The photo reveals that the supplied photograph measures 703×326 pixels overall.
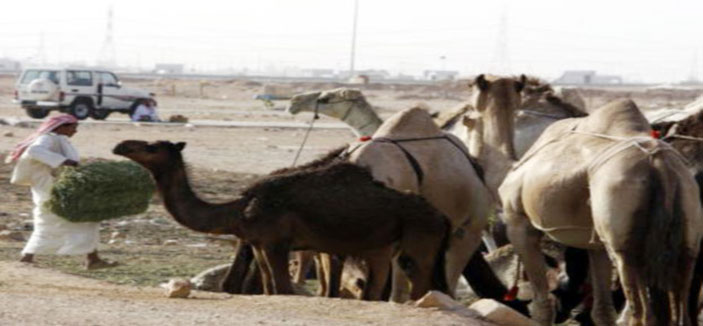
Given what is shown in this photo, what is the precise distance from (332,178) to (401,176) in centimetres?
105

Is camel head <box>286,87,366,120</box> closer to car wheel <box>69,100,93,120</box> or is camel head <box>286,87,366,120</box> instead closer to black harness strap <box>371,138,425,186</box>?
black harness strap <box>371,138,425,186</box>

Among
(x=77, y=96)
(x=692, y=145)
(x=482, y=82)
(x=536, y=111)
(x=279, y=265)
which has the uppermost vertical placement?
(x=482, y=82)

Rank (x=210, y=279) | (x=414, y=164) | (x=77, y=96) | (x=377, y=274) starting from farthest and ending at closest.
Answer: (x=77, y=96), (x=210, y=279), (x=414, y=164), (x=377, y=274)

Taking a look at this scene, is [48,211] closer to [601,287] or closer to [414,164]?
[414,164]

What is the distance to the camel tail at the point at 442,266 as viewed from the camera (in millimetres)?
11042

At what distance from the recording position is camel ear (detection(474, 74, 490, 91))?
12.9 metres

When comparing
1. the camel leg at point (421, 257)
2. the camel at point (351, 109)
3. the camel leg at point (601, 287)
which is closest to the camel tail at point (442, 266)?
the camel leg at point (421, 257)

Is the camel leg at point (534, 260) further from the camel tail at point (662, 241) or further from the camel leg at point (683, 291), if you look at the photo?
the camel tail at point (662, 241)

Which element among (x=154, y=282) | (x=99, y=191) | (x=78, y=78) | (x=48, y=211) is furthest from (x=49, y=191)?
(x=78, y=78)

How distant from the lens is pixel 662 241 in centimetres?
945

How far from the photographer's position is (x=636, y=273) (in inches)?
376

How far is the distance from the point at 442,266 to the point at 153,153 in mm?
2050

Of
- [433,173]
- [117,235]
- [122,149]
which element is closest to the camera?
[122,149]

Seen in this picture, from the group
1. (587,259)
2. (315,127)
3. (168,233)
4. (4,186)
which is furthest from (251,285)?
(315,127)
